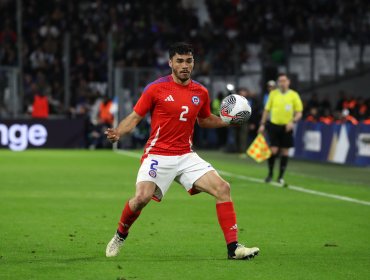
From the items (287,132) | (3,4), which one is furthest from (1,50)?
(287,132)

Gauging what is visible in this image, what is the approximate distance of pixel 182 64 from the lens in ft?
33.9

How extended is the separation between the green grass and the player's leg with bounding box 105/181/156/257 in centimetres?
15

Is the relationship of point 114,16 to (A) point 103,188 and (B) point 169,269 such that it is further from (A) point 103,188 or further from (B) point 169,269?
(B) point 169,269

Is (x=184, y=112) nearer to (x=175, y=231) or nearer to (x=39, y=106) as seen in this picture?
(x=175, y=231)

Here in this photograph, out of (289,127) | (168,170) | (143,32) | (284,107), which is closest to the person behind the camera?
(168,170)

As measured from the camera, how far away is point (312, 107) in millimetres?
34750

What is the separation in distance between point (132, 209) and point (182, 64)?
1485 mm

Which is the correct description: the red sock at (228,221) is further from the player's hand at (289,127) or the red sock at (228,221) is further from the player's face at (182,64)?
the player's hand at (289,127)

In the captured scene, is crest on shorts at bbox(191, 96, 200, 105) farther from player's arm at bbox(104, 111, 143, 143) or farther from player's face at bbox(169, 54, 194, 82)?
player's arm at bbox(104, 111, 143, 143)

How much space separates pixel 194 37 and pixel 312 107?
9.43m

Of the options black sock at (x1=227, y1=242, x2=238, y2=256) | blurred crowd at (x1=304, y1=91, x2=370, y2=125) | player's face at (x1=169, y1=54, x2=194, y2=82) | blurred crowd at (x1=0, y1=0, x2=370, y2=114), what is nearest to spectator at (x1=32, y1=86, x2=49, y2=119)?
blurred crowd at (x1=0, y1=0, x2=370, y2=114)

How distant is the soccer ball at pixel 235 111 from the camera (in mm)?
10625

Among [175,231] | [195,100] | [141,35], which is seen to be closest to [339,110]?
[141,35]

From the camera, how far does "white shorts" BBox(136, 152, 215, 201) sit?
1041 centimetres
